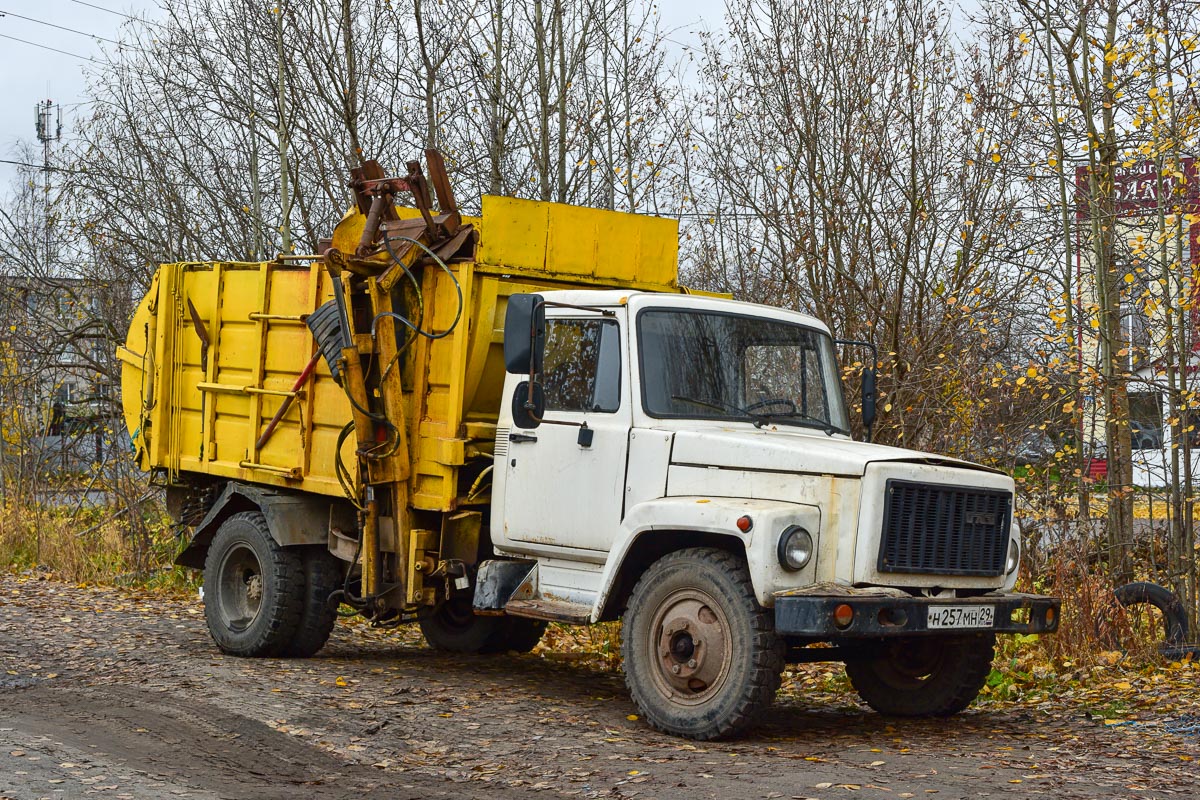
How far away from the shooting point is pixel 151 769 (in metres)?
5.97

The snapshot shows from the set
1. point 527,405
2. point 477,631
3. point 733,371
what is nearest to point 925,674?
point 733,371

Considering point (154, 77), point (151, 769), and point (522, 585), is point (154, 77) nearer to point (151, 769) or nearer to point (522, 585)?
point (522, 585)

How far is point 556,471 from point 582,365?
24.1 inches

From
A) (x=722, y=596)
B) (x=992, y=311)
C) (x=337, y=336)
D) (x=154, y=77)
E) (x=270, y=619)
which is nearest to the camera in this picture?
(x=722, y=596)

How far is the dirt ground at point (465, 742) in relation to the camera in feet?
19.0

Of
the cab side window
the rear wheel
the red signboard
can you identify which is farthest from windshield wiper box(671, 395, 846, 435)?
the rear wheel

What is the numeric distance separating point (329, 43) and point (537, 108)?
218 cm

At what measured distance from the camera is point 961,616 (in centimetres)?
689

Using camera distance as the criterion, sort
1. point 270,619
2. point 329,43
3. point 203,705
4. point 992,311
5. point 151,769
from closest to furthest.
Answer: point 151,769, point 203,705, point 270,619, point 992,311, point 329,43

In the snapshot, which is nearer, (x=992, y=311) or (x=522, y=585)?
(x=522, y=585)

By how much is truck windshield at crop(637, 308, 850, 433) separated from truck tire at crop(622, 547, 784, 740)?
930 mm

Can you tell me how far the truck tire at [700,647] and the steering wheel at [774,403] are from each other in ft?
3.38

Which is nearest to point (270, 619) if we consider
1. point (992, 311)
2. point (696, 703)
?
point (696, 703)

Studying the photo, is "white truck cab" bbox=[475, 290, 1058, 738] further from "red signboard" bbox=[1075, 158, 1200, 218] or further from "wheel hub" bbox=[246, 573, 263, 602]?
"red signboard" bbox=[1075, 158, 1200, 218]
